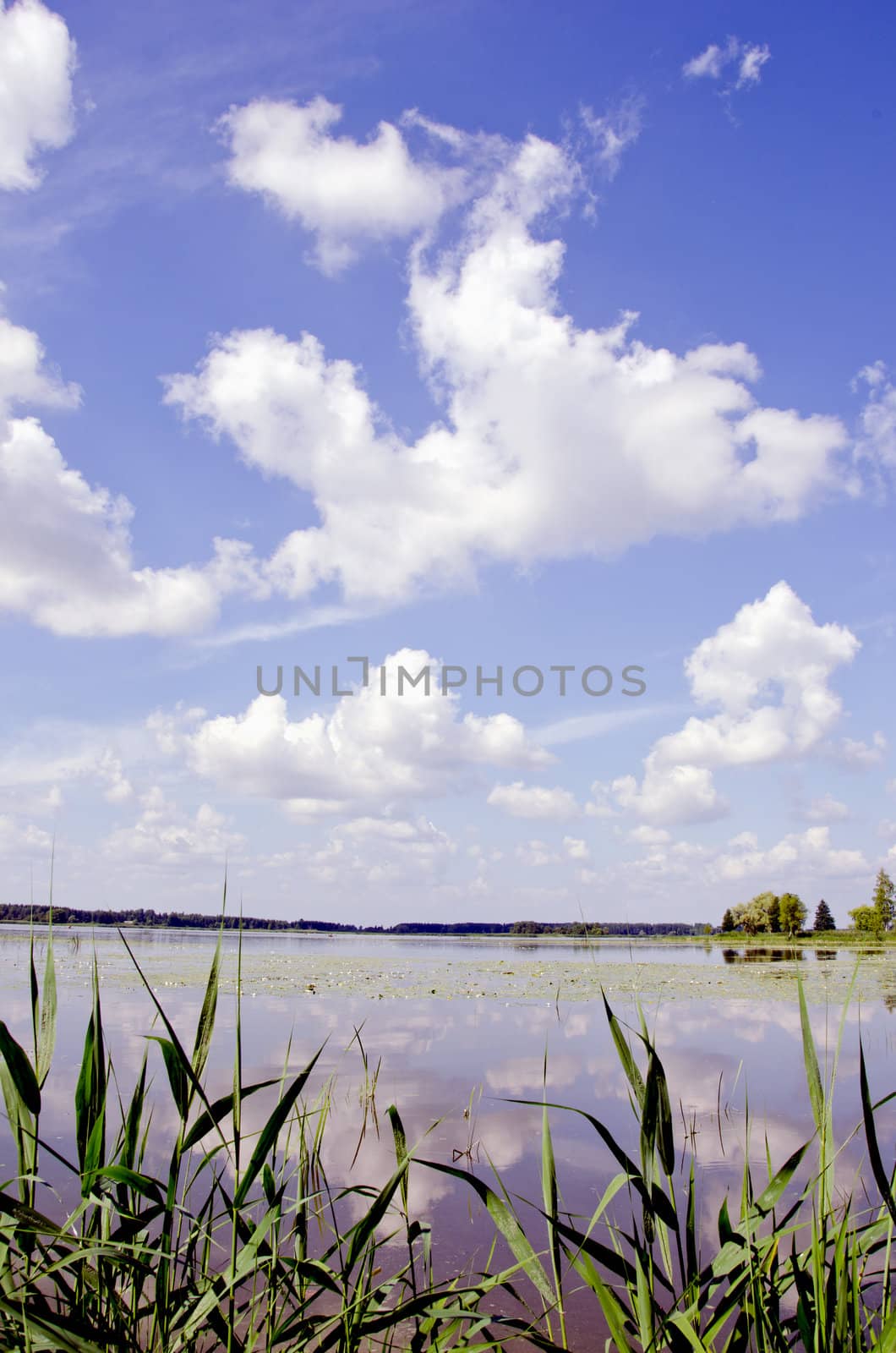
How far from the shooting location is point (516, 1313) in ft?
15.6

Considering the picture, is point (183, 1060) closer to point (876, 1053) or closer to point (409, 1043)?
point (409, 1043)

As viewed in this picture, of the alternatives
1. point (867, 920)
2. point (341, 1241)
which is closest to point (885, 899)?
point (867, 920)

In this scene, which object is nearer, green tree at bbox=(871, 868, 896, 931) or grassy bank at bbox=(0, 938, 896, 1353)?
grassy bank at bbox=(0, 938, 896, 1353)

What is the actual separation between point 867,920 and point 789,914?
909 cm

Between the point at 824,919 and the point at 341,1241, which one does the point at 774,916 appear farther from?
the point at 341,1241

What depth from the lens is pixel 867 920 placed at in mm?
79938

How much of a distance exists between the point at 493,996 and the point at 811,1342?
1885 centimetres

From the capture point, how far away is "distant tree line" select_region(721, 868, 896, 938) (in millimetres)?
77125

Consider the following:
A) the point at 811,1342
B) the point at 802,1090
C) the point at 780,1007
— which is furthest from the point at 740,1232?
the point at 780,1007

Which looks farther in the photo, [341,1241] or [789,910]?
[789,910]

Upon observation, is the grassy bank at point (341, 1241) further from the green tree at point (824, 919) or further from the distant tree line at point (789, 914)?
the green tree at point (824, 919)

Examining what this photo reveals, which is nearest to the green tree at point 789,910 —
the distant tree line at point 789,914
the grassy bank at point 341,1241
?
the distant tree line at point 789,914

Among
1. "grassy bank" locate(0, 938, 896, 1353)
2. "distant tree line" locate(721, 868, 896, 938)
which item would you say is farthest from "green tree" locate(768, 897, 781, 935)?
"grassy bank" locate(0, 938, 896, 1353)

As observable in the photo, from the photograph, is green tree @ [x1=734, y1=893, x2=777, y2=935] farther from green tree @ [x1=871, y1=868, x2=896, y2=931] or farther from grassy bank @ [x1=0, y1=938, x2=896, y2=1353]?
grassy bank @ [x1=0, y1=938, x2=896, y2=1353]
